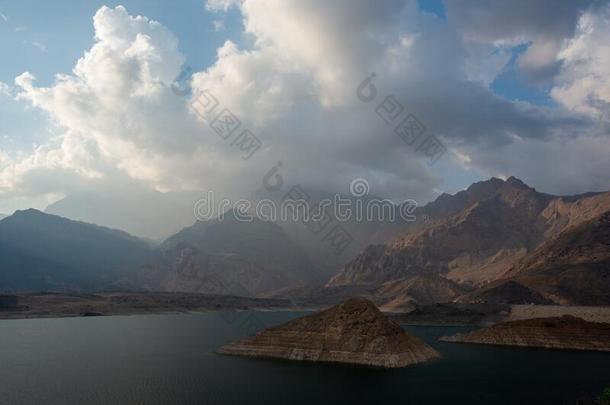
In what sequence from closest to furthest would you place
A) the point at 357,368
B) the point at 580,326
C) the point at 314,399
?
1. the point at 314,399
2. the point at 357,368
3. the point at 580,326

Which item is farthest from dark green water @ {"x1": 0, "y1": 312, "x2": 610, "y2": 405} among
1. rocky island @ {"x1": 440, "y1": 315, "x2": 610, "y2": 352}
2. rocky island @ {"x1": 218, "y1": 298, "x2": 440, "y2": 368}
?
rocky island @ {"x1": 440, "y1": 315, "x2": 610, "y2": 352}

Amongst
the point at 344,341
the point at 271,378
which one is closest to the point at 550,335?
Answer: the point at 344,341

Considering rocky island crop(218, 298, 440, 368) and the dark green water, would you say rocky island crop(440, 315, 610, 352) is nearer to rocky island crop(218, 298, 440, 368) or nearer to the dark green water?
the dark green water

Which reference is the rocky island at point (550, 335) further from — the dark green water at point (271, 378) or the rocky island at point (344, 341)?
the rocky island at point (344, 341)

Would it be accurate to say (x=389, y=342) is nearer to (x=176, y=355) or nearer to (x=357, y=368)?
(x=357, y=368)

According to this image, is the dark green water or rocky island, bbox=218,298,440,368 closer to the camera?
the dark green water

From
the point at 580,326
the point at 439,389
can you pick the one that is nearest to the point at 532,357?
the point at 580,326
